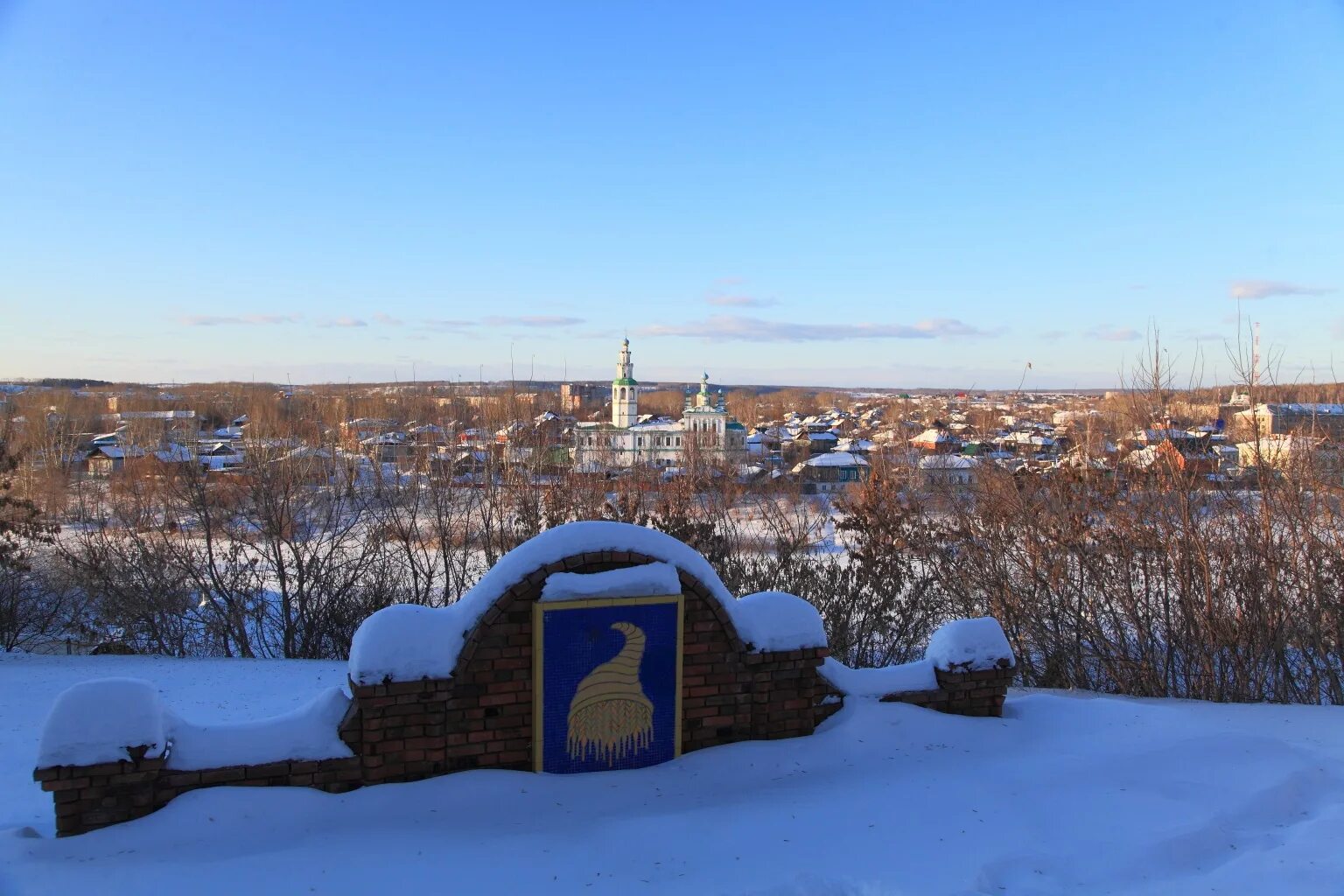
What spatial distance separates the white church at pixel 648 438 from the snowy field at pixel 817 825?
14388 millimetres

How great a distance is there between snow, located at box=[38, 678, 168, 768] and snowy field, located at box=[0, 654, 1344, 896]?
1.15 feet

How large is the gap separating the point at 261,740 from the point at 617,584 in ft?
6.65

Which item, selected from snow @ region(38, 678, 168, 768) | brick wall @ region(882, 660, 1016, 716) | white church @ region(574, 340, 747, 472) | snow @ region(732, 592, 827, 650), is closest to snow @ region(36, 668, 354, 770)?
snow @ region(38, 678, 168, 768)

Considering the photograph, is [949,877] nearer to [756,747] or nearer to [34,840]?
[756,747]

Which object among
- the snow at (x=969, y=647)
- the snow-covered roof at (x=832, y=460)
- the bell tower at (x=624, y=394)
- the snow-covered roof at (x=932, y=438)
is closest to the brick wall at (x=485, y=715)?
the snow at (x=969, y=647)

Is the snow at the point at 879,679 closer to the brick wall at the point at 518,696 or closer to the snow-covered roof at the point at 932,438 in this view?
the brick wall at the point at 518,696

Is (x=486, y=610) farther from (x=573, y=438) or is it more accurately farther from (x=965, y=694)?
(x=573, y=438)

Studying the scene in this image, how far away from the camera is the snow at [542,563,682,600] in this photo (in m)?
4.64

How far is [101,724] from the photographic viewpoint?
3.83 meters

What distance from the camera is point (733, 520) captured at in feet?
58.2

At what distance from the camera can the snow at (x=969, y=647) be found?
5598 millimetres

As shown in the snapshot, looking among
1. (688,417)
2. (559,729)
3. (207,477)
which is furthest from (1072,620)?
(688,417)

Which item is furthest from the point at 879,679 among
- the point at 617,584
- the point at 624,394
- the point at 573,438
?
the point at 624,394

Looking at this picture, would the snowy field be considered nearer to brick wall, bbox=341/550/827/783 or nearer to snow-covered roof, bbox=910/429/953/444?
brick wall, bbox=341/550/827/783
